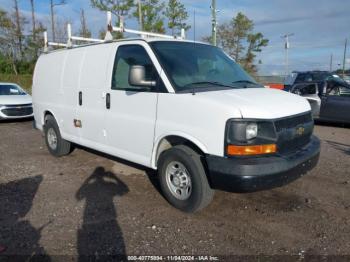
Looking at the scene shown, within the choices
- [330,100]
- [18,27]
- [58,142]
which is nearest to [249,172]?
[58,142]

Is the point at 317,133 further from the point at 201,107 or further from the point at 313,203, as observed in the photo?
the point at 201,107

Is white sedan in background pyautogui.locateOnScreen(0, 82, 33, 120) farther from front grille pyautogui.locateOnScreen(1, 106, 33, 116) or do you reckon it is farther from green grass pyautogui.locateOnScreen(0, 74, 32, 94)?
green grass pyautogui.locateOnScreen(0, 74, 32, 94)

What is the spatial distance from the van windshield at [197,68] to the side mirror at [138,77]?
0.89 feet

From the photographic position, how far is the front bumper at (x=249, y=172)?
3756mm

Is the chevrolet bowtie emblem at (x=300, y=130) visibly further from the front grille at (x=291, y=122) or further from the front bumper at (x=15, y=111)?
the front bumper at (x=15, y=111)

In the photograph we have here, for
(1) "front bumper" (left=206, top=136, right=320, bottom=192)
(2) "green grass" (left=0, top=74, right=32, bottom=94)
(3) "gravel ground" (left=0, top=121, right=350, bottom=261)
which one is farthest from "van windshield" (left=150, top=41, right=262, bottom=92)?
(2) "green grass" (left=0, top=74, right=32, bottom=94)

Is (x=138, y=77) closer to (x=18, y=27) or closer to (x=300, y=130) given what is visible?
(x=300, y=130)

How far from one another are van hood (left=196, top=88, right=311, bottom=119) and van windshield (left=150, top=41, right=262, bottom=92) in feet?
0.89

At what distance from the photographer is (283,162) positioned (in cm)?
392

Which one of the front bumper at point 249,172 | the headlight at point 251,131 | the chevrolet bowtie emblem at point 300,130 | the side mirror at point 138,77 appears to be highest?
the side mirror at point 138,77

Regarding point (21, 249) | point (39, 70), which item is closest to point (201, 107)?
point (21, 249)

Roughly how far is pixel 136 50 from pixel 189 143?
5.22 feet

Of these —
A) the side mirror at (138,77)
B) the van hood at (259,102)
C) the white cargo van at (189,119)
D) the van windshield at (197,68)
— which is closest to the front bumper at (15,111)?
the white cargo van at (189,119)

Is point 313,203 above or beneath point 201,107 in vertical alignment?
beneath
